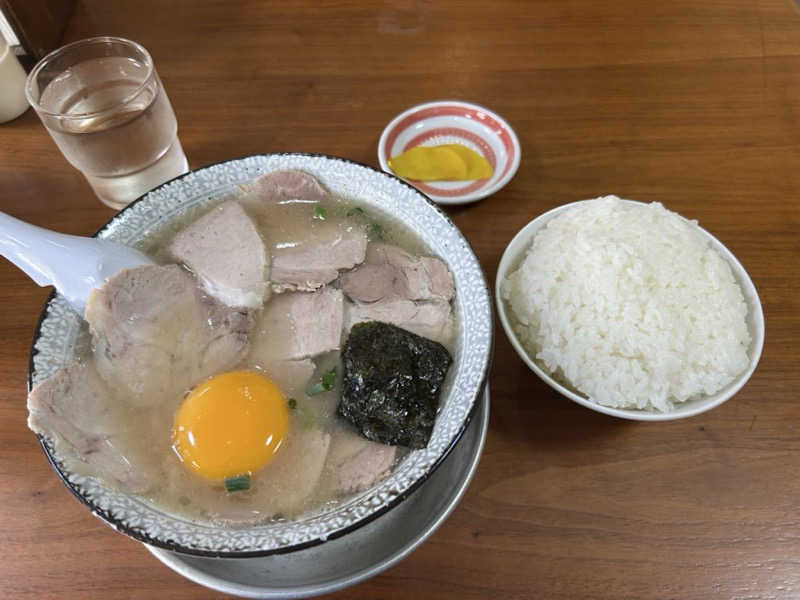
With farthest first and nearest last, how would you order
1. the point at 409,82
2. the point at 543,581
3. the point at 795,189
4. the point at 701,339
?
the point at 409,82
the point at 795,189
the point at 701,339
the point at 543,581

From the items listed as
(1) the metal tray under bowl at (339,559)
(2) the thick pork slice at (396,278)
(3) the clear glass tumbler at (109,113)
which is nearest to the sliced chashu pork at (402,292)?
(2) the thick pork slice at (396,278)

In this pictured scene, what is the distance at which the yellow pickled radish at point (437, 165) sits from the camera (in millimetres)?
1853

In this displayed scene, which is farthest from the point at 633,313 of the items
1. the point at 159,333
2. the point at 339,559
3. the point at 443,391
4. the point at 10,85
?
the point at 10,85

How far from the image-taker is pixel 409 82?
211 centimetres

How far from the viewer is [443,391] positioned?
121 cm

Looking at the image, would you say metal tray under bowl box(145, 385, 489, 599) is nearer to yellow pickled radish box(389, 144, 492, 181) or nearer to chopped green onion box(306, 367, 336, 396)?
chopped green onion box(306, 367, 336, 396)

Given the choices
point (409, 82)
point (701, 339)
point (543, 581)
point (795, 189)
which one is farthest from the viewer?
point (409, 82)

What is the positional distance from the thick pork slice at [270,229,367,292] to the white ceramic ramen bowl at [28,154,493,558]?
109 millimetres

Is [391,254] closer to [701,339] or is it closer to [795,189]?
[701,339]

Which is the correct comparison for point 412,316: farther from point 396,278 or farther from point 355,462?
point 355,462

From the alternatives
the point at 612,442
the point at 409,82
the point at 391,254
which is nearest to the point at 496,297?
the point at 391,254

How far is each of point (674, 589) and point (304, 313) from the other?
1.01 metres

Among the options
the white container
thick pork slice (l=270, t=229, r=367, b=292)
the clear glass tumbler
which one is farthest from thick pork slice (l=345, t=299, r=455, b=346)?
the white container

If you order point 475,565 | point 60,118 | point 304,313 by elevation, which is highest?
point 60,118
